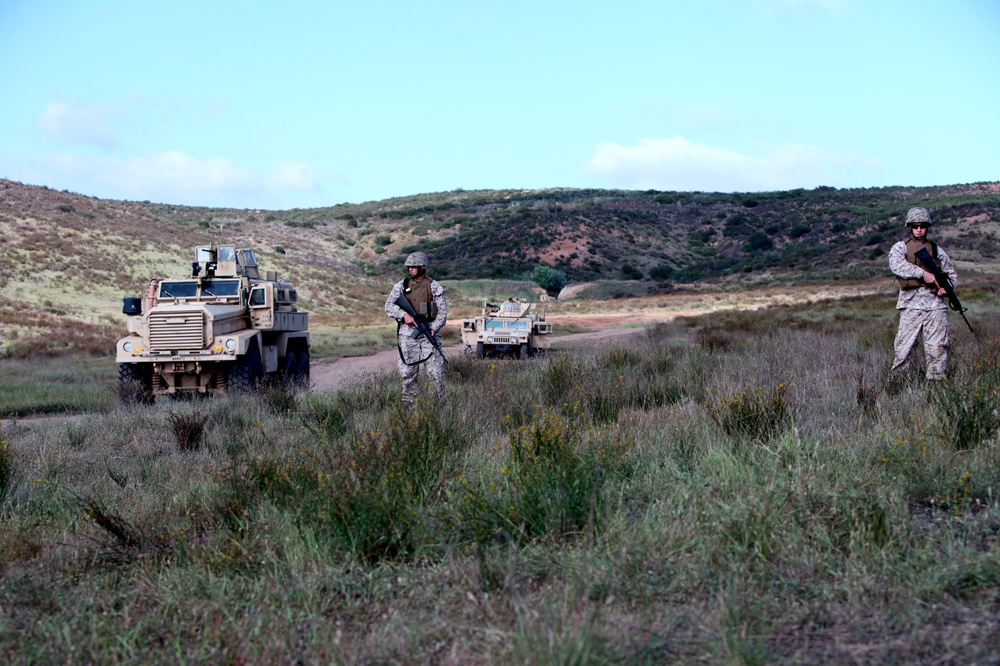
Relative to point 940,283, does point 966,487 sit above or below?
below

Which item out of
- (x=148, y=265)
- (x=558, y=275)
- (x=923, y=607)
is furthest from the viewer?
(x=558, y=275)

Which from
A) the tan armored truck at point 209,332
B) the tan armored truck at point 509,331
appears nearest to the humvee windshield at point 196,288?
the tan armored truck at point 209,332

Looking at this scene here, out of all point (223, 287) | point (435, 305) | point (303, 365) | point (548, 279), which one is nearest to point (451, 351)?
point (303, 365)

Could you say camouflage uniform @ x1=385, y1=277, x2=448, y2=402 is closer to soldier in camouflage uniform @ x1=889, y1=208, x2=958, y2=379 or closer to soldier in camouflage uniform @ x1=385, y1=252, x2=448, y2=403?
soldier in camouflage uniform @ x1=385, y1=252, x2=448, y2=403

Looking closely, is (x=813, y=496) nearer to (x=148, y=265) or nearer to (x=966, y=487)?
(x=966, y=487)

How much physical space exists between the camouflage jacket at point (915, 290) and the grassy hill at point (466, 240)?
2159 cm

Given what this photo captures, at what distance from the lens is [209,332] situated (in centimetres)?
1251

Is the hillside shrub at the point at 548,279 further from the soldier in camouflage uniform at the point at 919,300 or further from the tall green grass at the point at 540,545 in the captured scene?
the tall green grass at the point at 540,545

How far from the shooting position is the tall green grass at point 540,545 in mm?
3082

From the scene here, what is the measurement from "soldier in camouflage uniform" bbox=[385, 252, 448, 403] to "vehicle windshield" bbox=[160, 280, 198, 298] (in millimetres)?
5421

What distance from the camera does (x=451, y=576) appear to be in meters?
3.68

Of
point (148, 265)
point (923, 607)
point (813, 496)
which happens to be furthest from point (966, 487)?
point (148, 265)

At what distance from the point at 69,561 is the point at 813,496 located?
3.64 metres

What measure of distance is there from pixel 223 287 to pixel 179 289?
26.0 inches
